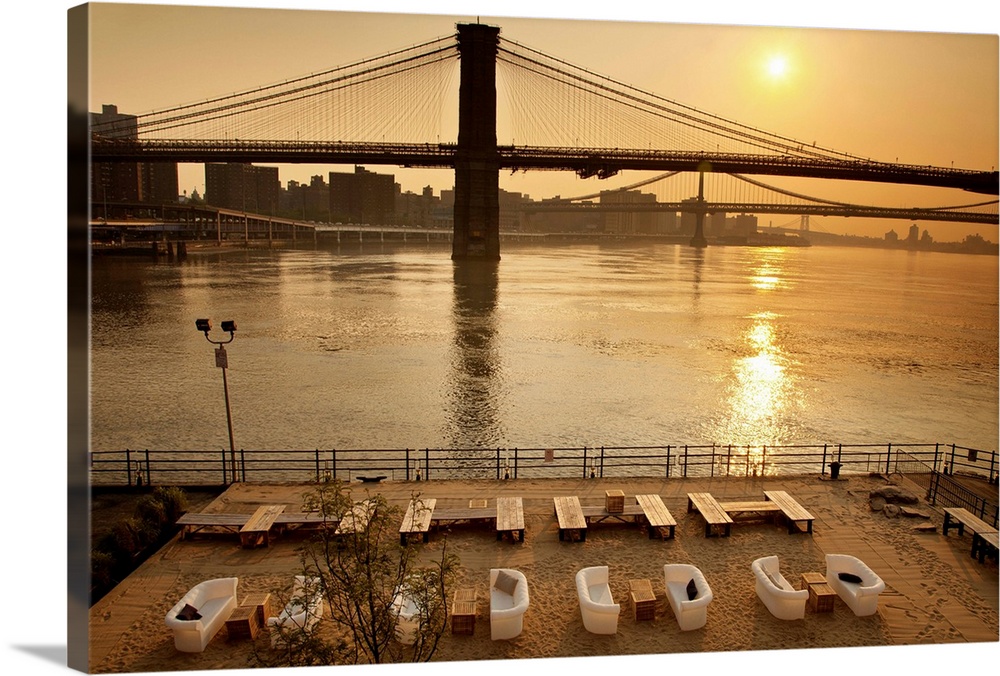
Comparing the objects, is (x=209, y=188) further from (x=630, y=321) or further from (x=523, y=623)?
(x=523, y=623)

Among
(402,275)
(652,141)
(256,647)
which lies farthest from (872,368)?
(402,275)

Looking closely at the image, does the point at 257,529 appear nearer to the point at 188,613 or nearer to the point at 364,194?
the point at 188,613

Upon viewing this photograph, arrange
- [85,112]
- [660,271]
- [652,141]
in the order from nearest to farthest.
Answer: [85,112], [652,141], [660,271]

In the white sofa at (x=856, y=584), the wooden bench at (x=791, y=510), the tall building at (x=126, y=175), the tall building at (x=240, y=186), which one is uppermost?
the tall building at (x=240, y=186)

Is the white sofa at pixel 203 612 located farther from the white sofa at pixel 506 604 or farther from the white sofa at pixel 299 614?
the white sofa at pixel 506 604

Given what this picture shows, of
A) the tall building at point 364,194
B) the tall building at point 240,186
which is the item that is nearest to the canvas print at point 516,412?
the tall building at point 240,186

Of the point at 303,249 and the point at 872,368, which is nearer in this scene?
the point at 872,368

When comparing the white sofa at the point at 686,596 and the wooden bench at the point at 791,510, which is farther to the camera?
the wooden bench at the point at 791,510
